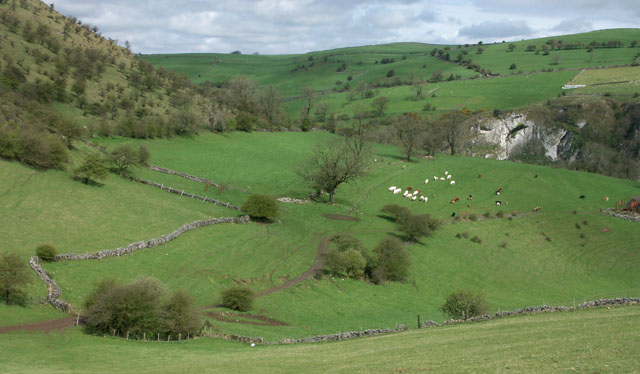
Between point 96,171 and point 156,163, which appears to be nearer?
point 96,171

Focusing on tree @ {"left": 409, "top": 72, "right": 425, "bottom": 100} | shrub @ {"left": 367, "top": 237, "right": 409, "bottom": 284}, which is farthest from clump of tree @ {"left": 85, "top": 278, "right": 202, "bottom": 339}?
tree @ {"left": 409, "top": 72, "right": 425, "bottom": 100}

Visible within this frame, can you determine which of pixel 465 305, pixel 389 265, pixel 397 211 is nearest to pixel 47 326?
pixel 465 305

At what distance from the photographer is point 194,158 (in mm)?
85688

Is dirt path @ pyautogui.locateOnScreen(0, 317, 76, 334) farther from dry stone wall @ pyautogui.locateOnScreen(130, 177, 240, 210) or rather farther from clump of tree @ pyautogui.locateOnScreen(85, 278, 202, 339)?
dry stone wall @ pyautogui.locateOnScreen(130, 177, 240, 210)

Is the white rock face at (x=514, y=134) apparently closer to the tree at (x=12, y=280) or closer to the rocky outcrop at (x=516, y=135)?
the rocky outcrop at (x=516, y=135)

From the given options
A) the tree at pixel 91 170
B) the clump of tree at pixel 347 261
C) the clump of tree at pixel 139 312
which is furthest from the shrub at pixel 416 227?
the tree at pixel 91 170

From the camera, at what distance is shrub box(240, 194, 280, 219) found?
59594mm

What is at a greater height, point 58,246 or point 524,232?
point 58,246

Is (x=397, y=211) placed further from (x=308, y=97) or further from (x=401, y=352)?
(x=308, y=97)

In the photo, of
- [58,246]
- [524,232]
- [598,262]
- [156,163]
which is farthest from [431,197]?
[58,246]

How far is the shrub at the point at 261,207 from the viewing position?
5959 centimetres

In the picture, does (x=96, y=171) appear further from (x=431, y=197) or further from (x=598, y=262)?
(x=598, y=262)

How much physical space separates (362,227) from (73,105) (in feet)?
192

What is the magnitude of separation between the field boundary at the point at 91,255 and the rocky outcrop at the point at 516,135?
99.9m
